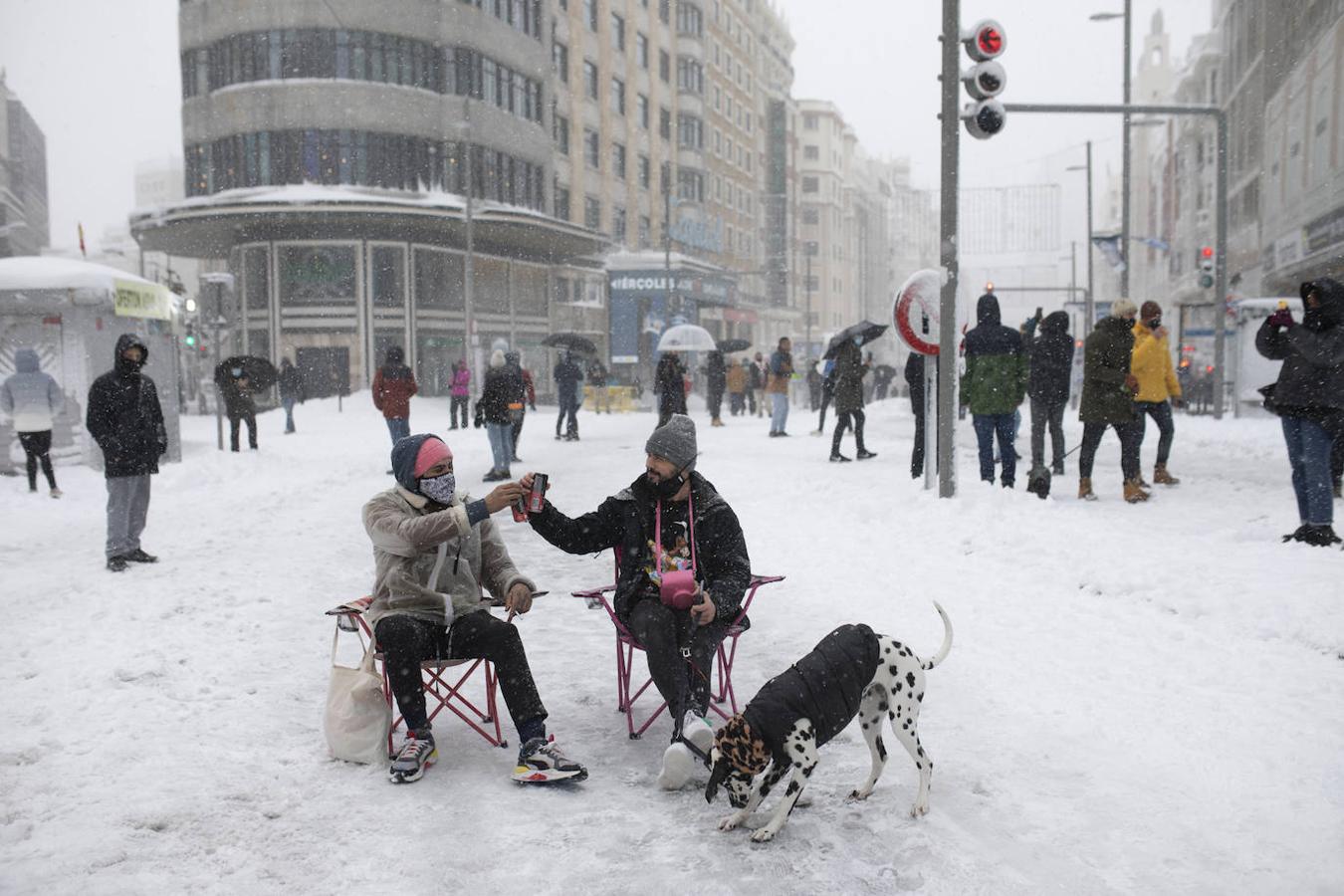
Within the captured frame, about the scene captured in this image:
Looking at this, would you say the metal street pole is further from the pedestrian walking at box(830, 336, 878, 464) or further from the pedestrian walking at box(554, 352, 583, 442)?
the pedestrian walking at box(554, 352, 583, 442)

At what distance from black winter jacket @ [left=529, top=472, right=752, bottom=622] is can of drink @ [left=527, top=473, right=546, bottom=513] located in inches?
13.0

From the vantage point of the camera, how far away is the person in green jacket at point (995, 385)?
10883 mm

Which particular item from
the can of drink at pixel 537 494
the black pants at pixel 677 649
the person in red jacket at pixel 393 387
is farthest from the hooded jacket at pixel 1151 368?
the person in red jacket at pixel 393 387

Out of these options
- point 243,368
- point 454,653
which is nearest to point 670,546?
point 454,653

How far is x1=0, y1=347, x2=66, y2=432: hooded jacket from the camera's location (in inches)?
504

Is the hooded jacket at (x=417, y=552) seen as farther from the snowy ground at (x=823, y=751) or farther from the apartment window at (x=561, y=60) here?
the apartment window at (x=561, y=60)

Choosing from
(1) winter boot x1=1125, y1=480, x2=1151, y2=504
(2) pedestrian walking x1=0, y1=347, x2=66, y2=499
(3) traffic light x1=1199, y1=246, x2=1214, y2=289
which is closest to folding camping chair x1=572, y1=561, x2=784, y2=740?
(1) winter boot x1=1125, y1=480, x2=1151, y2=504

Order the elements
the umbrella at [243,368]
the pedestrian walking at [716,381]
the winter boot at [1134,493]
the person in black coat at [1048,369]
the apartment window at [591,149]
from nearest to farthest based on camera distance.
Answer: the winter boot at [1134,493] < the person in black coat at [1048,369] < the umbrella at [243,368] < the pedestrian walking at [716,381] < the apartment window at [591,149]

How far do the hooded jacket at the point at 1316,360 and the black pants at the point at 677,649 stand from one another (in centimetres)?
533

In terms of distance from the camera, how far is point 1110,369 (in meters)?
10.1

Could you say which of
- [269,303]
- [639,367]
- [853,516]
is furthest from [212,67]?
[853,516]

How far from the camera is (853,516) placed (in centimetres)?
1004

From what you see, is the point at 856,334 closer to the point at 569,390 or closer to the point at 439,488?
the point at 569,390

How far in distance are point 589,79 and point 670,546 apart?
5060cm
